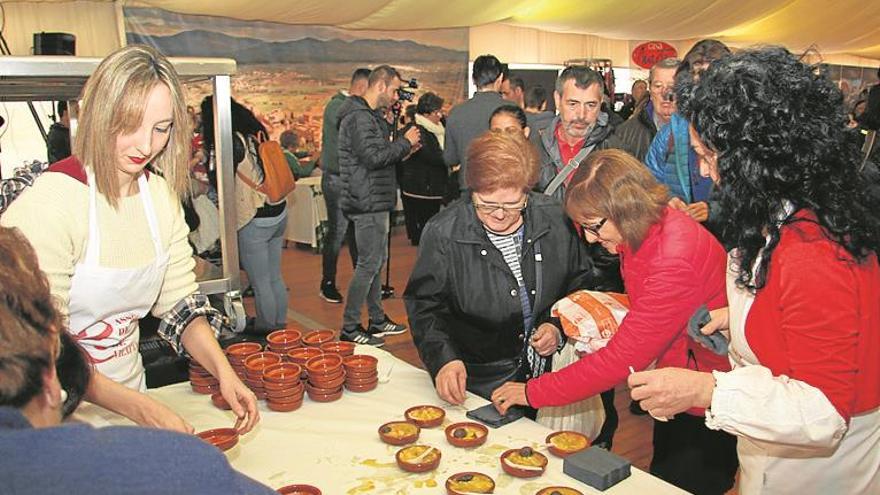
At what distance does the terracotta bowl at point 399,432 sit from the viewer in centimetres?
158

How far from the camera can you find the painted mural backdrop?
23.3ft

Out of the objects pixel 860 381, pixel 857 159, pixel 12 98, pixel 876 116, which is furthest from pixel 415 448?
pixel 876 116

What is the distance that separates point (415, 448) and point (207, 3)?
5.66 m

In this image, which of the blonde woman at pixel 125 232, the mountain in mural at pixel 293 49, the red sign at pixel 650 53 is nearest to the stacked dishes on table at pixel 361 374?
the blonde woman at pixel 125 232

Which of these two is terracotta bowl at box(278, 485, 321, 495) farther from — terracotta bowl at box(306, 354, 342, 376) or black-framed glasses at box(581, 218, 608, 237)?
black-framed glasses at box(581, 218, 608, 237)

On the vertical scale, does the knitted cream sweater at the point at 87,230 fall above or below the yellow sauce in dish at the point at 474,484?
above

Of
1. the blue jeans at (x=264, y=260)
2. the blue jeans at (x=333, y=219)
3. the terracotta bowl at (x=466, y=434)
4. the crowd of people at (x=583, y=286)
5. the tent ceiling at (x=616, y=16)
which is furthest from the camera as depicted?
the tent ceiling at (x=616, y=16)

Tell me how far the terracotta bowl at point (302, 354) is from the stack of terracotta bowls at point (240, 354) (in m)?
0.10

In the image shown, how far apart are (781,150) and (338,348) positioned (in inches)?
48.8

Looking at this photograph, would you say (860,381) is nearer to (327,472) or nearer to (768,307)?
(768,307)

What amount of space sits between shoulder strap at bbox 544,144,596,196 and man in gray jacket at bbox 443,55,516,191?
118 cm

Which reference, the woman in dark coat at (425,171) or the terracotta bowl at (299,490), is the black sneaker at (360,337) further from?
the terracotta bowl at (299,490)

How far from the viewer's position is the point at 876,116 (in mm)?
3398

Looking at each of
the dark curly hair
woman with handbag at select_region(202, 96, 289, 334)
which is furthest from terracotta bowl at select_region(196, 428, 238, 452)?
woman with handbag at select_region(202, 96, 289, 334)
